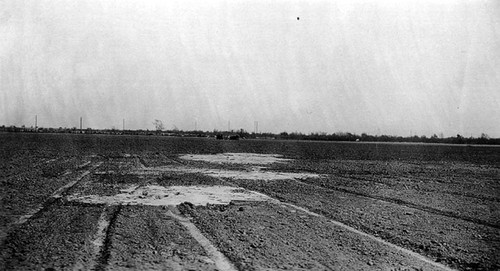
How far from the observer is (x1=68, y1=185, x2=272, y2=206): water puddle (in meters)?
12.5

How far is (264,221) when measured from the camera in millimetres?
9891

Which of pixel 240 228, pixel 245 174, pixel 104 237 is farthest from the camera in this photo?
pixel 245 174

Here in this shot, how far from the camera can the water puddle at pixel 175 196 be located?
12469 mm

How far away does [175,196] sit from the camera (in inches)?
541

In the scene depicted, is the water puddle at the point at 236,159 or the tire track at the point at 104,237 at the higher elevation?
the water puddle at the point at 236,159

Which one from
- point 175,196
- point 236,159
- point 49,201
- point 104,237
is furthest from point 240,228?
point 236,159

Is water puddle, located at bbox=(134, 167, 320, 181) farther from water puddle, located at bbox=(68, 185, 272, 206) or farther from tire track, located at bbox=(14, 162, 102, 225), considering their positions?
tire track, located at bbox=(14, 162, 102, 225)

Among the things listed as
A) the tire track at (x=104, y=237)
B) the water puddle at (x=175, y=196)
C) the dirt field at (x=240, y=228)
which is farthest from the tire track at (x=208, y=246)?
the water puddle at (x=175, y=196)

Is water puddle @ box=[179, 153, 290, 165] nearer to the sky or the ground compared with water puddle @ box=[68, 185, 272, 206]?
nearer to the sky

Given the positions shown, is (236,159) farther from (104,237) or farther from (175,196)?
(104,237)

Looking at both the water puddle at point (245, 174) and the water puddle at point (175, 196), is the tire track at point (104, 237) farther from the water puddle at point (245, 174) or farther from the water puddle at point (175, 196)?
the water puddle at point (245, 174)

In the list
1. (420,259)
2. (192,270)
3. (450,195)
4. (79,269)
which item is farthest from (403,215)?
(79,269)

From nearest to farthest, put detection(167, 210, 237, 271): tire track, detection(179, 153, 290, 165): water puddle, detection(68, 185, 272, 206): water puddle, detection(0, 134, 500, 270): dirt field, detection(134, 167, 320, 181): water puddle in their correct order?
detection(167, 210, 237, 271): tire track
detection(0, 134, 500, 270): dirt field
detection(68, 185, 272, 206): water puddle
detection(134, 167, 320, 181): water puddle
detection(179, 153, 290, 165): water puddle

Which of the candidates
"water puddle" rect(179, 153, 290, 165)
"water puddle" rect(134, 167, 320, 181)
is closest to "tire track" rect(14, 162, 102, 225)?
"water puddle" rect(134, 167, 320, 181)
